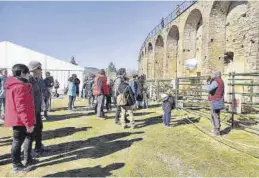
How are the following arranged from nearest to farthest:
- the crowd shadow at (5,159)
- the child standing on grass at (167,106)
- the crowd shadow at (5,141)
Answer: the crowd shadow at (5,159) < the crowd shadow at (5,141) < the child standing on grass at (167,106)

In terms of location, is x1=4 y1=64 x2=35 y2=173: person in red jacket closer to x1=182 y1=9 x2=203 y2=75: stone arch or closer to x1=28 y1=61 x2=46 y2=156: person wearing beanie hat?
x1=28 y1=61 x2=46 y2=156: person wearing beanie hat

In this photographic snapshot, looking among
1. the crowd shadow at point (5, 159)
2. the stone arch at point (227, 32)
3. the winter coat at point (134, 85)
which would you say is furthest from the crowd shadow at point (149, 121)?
the stone arch at point (227, 32)

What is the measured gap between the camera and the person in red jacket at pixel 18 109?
186 inches

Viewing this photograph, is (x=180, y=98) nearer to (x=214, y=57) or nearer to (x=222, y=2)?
(x=214, y=57)

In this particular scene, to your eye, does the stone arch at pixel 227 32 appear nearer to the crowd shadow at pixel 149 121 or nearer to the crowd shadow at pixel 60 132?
the crowd shadow at pixel 149 121

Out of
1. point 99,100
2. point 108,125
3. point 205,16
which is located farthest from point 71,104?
point 205,16

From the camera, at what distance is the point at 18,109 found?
4715 mm

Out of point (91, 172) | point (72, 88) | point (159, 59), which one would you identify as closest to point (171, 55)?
point (159, 59)

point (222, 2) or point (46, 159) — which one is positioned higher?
point (222, 2)

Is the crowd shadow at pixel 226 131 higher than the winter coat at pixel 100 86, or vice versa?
the winter coat at pixel 100 86

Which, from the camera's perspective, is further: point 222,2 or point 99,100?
point 222,2

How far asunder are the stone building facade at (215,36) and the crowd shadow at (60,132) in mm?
9391

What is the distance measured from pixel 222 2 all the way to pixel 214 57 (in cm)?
332

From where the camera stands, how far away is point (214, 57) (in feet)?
61.4
